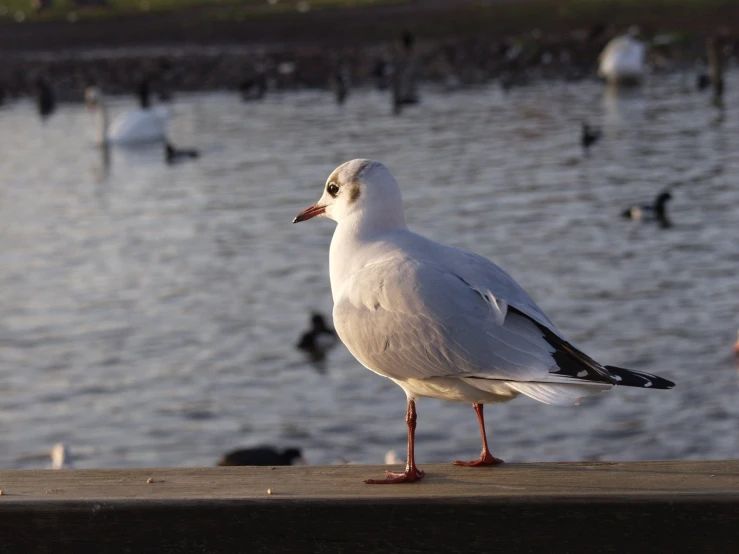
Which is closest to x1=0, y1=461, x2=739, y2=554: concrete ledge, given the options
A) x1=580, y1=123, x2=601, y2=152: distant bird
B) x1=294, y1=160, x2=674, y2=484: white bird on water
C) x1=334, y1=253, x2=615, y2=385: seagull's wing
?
x1=294, y1=160, x2=674, y2=484: white bird on water

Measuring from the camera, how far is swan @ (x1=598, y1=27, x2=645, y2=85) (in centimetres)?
4116

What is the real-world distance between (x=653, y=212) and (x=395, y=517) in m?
18.2

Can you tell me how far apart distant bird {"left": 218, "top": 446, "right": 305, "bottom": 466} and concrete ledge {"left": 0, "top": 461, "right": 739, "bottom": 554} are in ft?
21.8

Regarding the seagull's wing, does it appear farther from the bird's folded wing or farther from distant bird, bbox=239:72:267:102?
distant bird, bbox=239:72:267:102

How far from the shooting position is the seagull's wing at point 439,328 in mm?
4457

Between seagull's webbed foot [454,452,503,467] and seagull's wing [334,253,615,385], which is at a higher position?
seagull's wing [334,253,615,385]

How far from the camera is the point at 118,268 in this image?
65.3 ft

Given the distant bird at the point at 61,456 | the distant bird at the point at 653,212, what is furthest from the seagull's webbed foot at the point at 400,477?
the distant bird at the point at 653,212

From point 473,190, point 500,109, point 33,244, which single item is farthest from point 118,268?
point 500,109

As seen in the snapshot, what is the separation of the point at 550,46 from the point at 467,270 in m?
46.7

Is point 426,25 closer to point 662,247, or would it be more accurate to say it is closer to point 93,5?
point 93,5

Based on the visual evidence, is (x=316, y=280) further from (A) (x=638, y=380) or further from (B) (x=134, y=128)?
(B) (x=134, y=128)

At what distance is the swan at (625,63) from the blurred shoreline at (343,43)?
11.5ft

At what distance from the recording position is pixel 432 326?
4.74 meters
